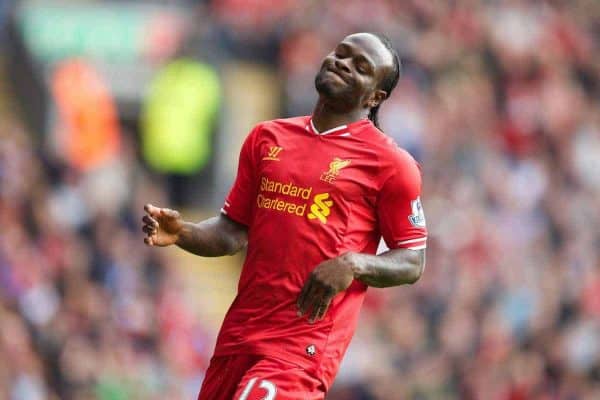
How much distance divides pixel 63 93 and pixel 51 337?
5.23m

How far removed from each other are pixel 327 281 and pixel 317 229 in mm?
361

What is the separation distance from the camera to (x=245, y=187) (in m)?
7.46

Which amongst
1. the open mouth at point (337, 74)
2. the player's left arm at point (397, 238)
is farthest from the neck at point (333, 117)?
the player's left arm at point (397, 238)

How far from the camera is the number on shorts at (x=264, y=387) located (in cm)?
694

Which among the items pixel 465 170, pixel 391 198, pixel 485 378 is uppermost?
pixel 391 198

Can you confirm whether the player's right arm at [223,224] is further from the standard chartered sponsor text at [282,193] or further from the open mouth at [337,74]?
the open mouth at [337,74]

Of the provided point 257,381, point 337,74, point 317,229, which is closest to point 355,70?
point 337,74

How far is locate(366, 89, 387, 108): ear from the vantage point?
729 centimetres

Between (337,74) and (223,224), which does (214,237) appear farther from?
(337,74)

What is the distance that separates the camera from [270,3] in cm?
1883

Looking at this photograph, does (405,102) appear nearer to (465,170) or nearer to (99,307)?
(465,170)

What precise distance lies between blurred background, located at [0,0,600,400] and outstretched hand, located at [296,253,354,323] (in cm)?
527

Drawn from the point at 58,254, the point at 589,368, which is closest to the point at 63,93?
the point at 58,254

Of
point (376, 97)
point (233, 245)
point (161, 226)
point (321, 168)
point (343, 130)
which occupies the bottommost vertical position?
point (233, 245)
